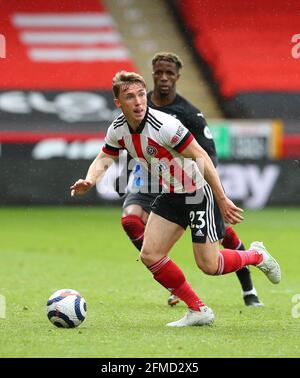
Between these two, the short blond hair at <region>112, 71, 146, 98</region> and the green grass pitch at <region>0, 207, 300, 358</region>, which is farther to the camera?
the short blond hair at <region>112, 71, 146, 98</region>

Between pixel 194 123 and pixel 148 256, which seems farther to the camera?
pixel 194 123

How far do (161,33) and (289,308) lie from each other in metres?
16.3

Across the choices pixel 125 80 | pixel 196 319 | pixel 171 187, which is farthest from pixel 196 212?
pixel 125 80

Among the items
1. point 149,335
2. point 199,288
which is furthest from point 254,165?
point 149,335

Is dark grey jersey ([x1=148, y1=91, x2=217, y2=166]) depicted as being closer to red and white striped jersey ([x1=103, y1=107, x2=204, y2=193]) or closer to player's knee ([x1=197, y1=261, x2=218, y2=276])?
red and white striped jersey ([x1=103, y1=107, x2=204, y2=193])

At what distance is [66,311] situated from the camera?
263 inches

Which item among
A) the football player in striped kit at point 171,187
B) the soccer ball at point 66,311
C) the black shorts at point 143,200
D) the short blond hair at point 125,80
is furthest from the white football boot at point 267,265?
the short blond hair at point 125,80

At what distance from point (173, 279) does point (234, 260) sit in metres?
0.53

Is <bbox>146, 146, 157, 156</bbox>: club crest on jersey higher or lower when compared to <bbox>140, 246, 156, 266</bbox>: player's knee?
higher

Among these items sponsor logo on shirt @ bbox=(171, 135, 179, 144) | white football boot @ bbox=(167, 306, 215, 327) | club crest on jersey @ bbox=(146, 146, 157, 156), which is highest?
sponsor logo on shirt @ bbox=(171, 135, 179, 144)

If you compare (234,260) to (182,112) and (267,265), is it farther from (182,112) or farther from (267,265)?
(182,112)

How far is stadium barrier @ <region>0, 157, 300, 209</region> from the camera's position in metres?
18.1

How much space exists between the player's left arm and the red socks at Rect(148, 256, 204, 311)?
2.12 feet

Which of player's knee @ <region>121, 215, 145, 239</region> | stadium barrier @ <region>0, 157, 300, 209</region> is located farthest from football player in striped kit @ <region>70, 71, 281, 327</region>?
stadium barrier @ <region>0, 157, 300, 209</region>
